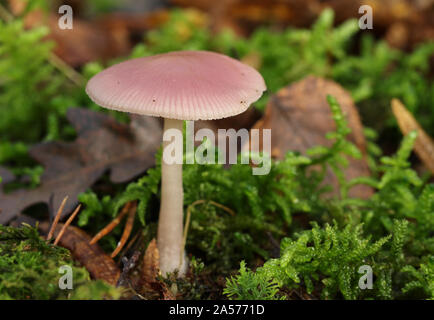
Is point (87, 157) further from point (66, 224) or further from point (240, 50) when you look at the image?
point (240, 50)

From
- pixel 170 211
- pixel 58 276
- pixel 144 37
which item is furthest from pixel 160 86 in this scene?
pixel 144 37

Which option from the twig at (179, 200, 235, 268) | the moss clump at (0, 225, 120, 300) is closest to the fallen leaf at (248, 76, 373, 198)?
the twig at (179, 200, 235, 268)

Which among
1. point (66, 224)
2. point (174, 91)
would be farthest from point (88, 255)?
point (174, 91)

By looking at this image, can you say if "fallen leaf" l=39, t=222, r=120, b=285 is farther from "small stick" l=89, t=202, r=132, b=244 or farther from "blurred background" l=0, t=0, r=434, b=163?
"blurred background" l=0, t=0, r=434, b=163

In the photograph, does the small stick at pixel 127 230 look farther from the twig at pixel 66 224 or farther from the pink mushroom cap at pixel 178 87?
the pink mushroom cap at pixel 178 87

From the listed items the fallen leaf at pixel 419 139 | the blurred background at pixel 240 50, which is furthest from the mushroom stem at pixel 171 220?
the fallen leaf at pixel 419 139

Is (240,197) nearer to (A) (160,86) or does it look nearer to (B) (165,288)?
(B) (165,288)
